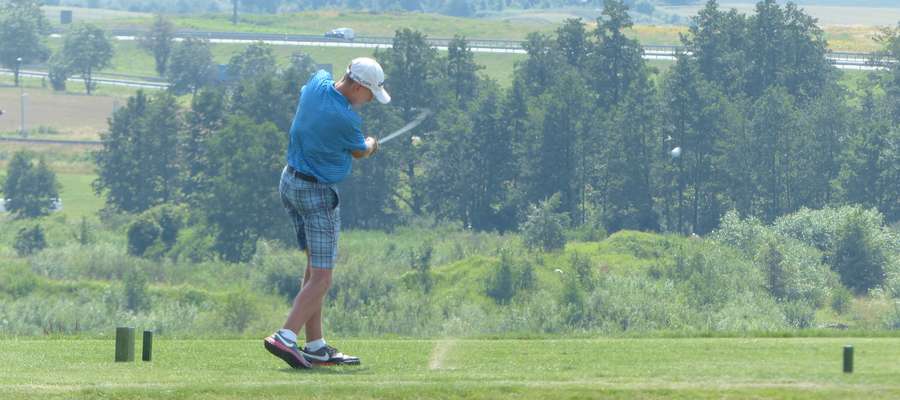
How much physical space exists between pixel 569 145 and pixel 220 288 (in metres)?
26.4

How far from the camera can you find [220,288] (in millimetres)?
58969

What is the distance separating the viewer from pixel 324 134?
12.1m

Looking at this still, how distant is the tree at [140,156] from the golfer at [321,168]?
68.2 m

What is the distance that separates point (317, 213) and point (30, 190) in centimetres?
6784

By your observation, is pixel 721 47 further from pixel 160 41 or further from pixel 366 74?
pixel 366 74

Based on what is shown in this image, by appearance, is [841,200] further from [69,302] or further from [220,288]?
[69,302]

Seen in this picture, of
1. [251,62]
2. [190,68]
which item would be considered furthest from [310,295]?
[190,68]

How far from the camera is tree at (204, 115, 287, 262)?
239ft

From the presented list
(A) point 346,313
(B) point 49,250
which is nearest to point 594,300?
(A) point 346,313

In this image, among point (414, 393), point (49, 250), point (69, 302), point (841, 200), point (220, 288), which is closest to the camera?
point (414, 393)

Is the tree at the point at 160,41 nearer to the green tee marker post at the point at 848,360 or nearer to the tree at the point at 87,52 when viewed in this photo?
the tree at the point at 87,52

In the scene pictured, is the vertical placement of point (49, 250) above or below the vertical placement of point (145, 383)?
below

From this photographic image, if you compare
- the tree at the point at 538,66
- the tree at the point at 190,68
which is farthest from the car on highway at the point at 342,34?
the tree at the point at 538,66

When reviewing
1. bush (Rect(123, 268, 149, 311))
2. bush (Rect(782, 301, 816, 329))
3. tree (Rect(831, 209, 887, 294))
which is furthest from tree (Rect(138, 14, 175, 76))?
bush (Rect(782, 301, 816, 329))
